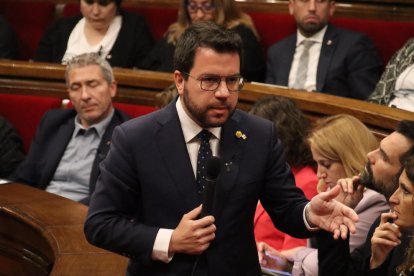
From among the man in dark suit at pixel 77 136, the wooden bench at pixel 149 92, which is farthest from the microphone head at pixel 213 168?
the man in dark suit at pixel 77 136

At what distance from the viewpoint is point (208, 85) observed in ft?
3.31

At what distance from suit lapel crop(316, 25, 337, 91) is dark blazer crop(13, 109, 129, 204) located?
50 cm

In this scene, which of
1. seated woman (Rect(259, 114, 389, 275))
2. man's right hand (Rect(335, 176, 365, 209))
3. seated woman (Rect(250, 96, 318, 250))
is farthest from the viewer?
seated woman (Rect(250, 96, 318, 250))

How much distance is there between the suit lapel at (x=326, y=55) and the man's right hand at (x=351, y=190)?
89 cm

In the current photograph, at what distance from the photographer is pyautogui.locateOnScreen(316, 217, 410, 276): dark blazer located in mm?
A: 1182

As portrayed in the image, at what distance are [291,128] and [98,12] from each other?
990 mm

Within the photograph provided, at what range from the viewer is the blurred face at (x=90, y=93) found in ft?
6.50

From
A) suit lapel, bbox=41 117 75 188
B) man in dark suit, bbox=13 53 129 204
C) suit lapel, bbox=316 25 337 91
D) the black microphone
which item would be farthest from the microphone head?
suit lapel, bbox=316 25 337 91

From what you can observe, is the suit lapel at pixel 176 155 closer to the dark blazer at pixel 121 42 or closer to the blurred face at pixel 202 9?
the blurred face at pixel 202 9

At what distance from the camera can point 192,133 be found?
107cm

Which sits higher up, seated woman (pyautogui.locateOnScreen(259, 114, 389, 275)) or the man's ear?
the man's ear

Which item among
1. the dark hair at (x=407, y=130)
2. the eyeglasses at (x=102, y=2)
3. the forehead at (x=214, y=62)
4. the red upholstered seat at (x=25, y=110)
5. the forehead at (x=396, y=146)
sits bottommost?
the red upholstered seat at (x=25, y=110)

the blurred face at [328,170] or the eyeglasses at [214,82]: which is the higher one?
the eyeglasses at [214,82]

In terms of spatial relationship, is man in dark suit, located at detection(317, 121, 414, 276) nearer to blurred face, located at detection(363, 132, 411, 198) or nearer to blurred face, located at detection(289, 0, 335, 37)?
blurred face, located at detection(363, 132, 411, 198)
